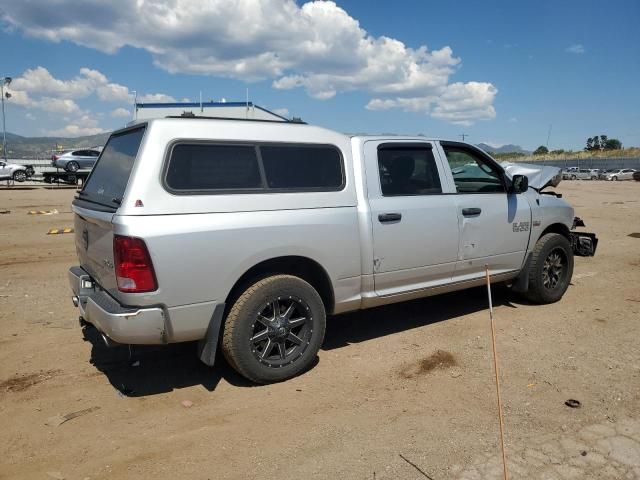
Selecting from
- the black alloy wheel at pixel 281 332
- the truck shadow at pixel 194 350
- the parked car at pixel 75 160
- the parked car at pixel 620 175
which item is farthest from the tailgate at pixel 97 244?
the parked car at pixel 620 175

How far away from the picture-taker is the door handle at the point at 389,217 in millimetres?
4527

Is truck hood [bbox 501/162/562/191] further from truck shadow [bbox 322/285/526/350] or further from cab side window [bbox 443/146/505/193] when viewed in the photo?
truck shadow [bbox 322/285/526/350]

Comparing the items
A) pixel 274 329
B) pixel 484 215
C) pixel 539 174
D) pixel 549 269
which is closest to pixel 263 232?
pixel 274 329

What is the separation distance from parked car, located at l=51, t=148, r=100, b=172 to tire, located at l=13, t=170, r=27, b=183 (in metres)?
2.56

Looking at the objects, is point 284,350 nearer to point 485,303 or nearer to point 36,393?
point 36,393

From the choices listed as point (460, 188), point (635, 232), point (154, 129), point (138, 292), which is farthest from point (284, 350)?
point (635, 232)

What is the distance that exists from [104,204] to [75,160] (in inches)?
1096

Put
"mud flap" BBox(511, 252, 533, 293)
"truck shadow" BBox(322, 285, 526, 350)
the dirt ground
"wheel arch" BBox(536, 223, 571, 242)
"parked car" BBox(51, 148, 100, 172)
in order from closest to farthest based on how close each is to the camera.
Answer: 1. the dirt ground
2. "truck shadow" BBox(322, 285, 526, 350)
3. "mud flap" BBox(511, 252, 533, 293)
4. "wheel arch" BBox(536, 223, 571, 242)
5. "parked car" BBox(51, 148, 100, 172)

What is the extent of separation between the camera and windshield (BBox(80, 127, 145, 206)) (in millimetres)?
3766

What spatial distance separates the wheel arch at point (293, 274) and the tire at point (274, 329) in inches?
2.6

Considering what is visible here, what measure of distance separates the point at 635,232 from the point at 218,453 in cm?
1225

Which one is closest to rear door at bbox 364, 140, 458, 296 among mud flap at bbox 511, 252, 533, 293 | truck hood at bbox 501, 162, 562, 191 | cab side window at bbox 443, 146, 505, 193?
cab side window at bbox 443, 146, 505, 193

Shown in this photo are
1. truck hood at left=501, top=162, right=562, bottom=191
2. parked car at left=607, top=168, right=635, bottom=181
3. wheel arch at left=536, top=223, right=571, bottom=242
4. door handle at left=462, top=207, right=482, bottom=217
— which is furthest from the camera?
parked car at left=607, top=168, right=635, bottom=181

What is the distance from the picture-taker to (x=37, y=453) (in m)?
3.14
